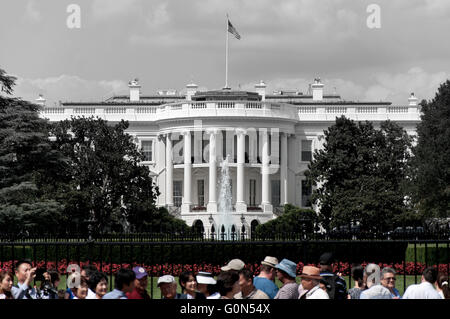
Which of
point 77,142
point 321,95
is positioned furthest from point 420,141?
point 321,95

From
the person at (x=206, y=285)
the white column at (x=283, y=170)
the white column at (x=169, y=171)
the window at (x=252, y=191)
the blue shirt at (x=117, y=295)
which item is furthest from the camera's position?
the window at (x=252, y=191)

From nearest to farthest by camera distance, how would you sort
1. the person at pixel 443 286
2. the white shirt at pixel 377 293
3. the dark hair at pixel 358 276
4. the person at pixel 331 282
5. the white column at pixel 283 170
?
the white shirt at pixel 377 293 < the person at pixel 331 282 < the person at pixel 443 286 < the dark hair at pixel 358 276 < the white column at pixel 283 170

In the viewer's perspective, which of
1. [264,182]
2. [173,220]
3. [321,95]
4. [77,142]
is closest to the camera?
[77,142]

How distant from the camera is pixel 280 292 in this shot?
15.2 metres

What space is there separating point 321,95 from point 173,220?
30864 millimetres

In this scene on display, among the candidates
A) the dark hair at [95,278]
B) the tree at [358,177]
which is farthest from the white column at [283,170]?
the dark hair at [95,278]

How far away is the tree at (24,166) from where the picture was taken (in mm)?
46500

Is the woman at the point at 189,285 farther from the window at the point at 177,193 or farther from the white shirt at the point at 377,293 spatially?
the window at the point at 177,193

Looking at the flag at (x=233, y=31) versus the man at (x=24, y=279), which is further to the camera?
the flag at (x=233, y=31)

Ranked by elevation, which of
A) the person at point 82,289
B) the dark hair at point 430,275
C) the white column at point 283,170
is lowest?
the person at point 82,289

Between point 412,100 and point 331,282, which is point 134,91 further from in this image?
point 331,282

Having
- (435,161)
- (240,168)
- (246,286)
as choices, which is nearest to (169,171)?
(240,168)

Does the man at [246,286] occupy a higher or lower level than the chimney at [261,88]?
lower
